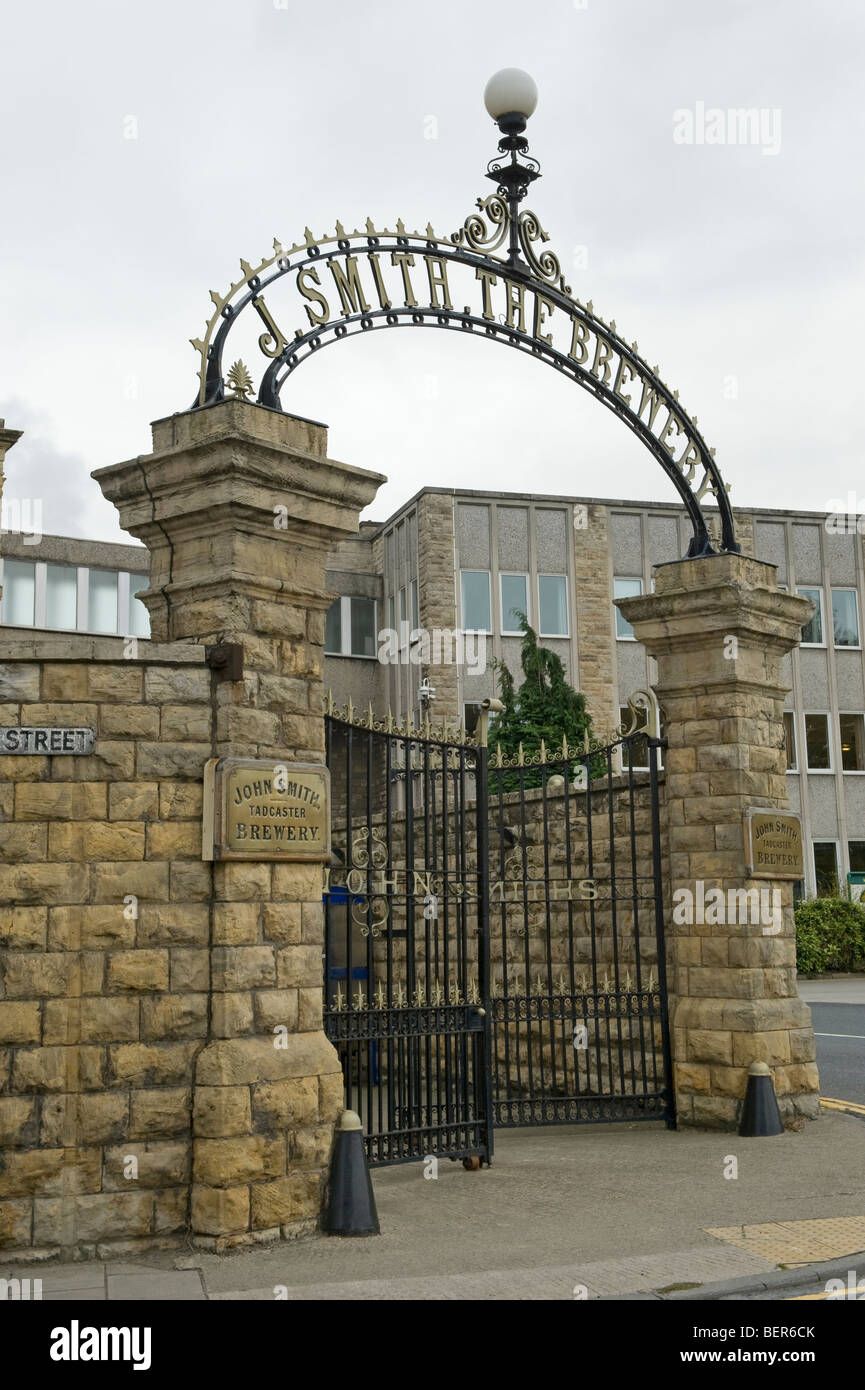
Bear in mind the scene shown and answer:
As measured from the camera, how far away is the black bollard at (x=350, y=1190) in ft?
24.1

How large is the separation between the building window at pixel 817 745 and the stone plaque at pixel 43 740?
28.6 m

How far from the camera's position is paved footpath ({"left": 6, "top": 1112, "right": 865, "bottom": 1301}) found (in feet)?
20.7

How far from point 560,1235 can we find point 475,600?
82.4 feet

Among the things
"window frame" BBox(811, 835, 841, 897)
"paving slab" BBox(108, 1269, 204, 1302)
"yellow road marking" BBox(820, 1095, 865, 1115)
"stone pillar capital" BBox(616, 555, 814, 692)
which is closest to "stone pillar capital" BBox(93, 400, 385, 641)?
"paving slab" BBox(108, 1269, 204, 1302)

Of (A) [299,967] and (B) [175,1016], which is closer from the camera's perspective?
(B) [175,1016]

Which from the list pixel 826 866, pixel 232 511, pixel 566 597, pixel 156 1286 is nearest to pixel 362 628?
pixel 566 597

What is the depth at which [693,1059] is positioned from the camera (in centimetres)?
1083

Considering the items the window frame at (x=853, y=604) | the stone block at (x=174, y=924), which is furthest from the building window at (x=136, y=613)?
the stone block at (x=174, y=924)

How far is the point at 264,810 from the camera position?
7.59 meters

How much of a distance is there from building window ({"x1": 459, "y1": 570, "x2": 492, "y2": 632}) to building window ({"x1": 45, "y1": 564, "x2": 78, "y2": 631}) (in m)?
8.67

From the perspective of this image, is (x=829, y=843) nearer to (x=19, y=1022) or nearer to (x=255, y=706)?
(x=255, y=706)

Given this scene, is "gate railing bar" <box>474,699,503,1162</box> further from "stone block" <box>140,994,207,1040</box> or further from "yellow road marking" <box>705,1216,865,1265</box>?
"stone block" <box>140,994,207,1040</box>

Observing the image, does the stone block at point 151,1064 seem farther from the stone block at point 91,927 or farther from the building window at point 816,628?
the building window at point 816,628
